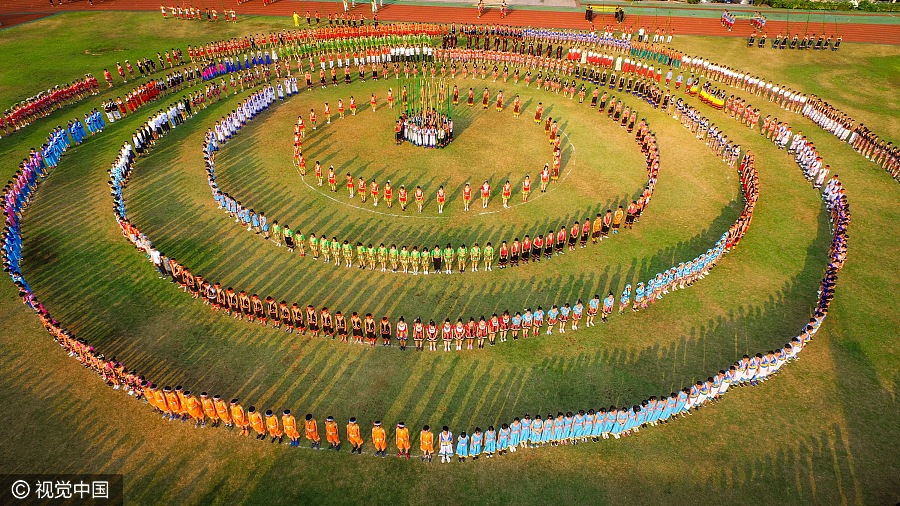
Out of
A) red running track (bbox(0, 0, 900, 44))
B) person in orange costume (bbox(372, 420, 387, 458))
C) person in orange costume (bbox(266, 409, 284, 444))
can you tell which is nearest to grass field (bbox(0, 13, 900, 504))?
person in orange costume (bbox(266, 409, 284, 444))

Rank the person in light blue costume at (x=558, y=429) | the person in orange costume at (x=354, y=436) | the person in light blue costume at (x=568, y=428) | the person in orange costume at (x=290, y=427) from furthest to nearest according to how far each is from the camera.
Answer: the person in light blue costume at (x=568, y=428) < the person in light blue costume at (x=558, y=429) < the person in orange costume at (x=290, y=427) < the person in orange costume at (x=354, y=436)

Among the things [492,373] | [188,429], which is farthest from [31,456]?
[492,373]

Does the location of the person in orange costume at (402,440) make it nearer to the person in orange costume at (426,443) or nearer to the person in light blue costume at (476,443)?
the person in orange costume at (426,443)

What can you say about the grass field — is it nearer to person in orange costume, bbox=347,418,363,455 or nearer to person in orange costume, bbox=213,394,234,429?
person in orange costume, bbox=347,418,363,455

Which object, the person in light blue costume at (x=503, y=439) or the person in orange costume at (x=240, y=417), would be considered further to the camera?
the person in orange costume at (x=240, y=417)

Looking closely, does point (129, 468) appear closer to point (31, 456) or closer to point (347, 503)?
point (31, 456)

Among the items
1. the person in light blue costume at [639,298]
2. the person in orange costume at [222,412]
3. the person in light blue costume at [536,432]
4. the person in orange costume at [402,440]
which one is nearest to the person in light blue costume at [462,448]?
the person in orange costume at [402,440]
